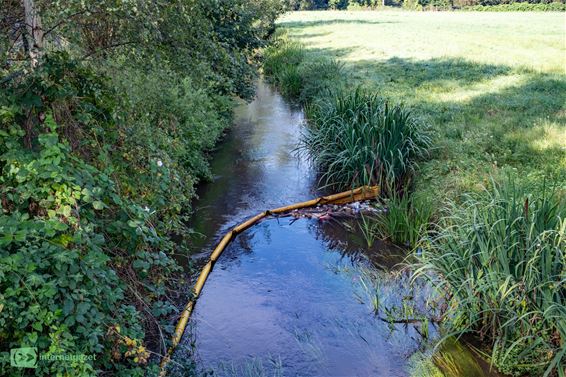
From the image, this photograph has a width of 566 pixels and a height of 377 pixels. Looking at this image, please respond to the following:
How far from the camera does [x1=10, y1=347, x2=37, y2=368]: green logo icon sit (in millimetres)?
2770

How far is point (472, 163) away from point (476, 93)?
4.92 m

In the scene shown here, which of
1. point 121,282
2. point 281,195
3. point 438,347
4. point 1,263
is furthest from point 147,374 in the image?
point 281,195

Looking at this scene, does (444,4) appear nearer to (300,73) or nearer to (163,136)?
(300,73)

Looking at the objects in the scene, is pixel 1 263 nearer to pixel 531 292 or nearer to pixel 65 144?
pixel 65 144

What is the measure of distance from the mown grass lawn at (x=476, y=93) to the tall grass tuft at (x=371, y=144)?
359mm

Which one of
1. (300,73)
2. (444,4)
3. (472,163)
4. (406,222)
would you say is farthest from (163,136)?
(444,4)

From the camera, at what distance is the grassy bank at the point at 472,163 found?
4.23m

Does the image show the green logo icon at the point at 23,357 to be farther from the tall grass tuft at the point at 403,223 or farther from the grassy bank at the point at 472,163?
the tall grass tuft at the point at 403,223

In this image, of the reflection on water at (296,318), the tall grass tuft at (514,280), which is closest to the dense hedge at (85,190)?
the reflection on water at (296,318)

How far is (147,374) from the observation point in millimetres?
3480

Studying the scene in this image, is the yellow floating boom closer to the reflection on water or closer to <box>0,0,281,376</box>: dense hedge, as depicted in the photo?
the reflection on water

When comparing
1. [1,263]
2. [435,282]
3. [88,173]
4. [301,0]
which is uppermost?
[301,0]

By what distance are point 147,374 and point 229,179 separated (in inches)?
233

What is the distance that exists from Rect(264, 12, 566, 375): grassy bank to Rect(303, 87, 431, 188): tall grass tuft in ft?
0.08
